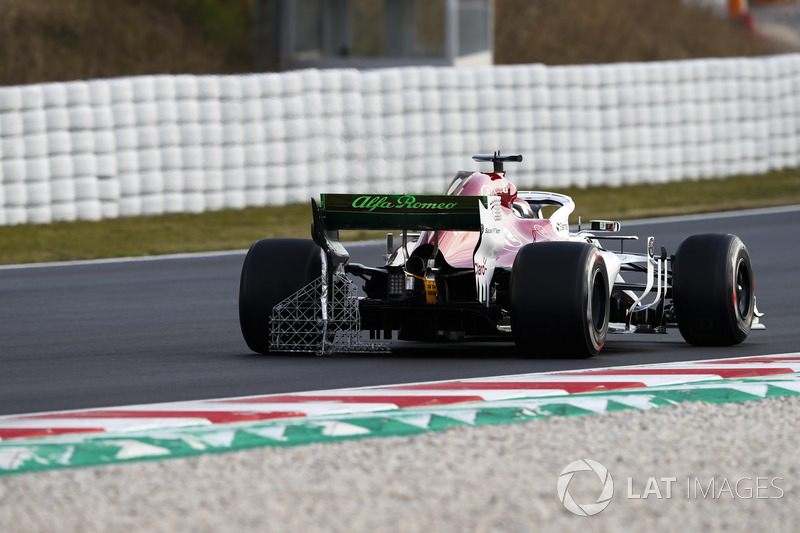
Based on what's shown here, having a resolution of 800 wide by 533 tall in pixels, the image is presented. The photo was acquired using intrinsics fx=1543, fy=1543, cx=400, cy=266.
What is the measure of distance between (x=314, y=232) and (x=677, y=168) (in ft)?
45.1

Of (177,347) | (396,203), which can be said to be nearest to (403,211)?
(396,203)

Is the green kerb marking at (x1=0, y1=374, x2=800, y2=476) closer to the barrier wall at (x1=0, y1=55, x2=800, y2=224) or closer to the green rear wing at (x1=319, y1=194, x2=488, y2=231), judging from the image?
the green rear wing at (x1=319, y1=194, x2=488, y2=231)

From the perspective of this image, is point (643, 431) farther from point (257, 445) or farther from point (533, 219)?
point (533, 219)

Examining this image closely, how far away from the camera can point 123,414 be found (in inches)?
298

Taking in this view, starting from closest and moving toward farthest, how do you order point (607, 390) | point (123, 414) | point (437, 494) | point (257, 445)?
point (437, 494) → point (257, 445) → point (123, 414) → point (607, 390)

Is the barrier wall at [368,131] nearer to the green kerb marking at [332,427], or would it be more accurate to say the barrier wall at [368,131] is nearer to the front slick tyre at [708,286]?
the front slick tyre at [708,286]

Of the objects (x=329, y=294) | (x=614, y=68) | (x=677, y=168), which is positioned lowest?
(x=329, y=294)

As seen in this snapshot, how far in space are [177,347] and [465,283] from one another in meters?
2.14

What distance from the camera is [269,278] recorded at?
9.60 m

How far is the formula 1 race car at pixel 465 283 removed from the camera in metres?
8.98

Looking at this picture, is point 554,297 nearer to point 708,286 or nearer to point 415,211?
point 415,211

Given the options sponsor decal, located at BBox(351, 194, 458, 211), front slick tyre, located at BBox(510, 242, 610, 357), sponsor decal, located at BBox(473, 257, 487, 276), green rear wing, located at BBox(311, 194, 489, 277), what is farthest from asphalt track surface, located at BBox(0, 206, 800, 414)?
sponsor decal, located at BBox(351, 194, 458, 211)

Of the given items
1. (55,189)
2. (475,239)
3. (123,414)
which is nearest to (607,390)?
(475,239)

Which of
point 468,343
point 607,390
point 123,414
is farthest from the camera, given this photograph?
point 468,343
